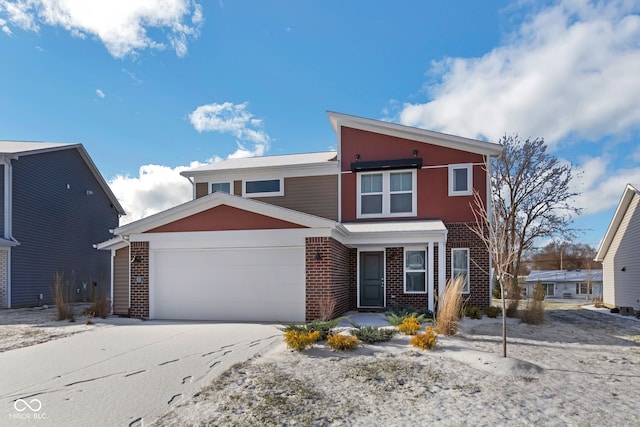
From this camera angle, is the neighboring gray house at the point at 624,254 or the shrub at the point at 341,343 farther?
the neighboring gray house at the point at 624,254

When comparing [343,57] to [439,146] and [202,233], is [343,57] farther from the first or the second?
[202,233]

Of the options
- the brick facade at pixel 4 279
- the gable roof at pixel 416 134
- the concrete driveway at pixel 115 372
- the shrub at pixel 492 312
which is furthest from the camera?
the brick facade at pixel 4 279

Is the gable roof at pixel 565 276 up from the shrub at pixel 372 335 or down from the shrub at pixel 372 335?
down

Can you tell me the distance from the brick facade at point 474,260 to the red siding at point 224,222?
17.9ft

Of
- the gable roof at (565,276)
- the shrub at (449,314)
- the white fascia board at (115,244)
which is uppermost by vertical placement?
the white fascia board at (115,244)

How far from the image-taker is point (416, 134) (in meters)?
13.9

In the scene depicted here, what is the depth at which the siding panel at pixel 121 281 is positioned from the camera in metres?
12.9

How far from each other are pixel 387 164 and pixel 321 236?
4568mm

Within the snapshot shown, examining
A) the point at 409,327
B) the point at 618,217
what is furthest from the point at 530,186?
the point at 409,327

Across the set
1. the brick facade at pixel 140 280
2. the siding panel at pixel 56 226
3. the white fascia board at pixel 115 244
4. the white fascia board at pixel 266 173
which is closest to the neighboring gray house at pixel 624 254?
the white fascia board at pixel 266 173

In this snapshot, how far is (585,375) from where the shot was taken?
20.1ft

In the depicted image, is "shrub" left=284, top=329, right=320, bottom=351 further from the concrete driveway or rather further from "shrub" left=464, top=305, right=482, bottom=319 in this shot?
"shrub" left=464, top=305, right=482, bottom=319

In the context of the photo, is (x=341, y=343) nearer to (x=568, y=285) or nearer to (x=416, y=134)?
(x=416, y=134)

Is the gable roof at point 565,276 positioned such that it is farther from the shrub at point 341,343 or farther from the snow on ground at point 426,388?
the shrub at point 341,343
